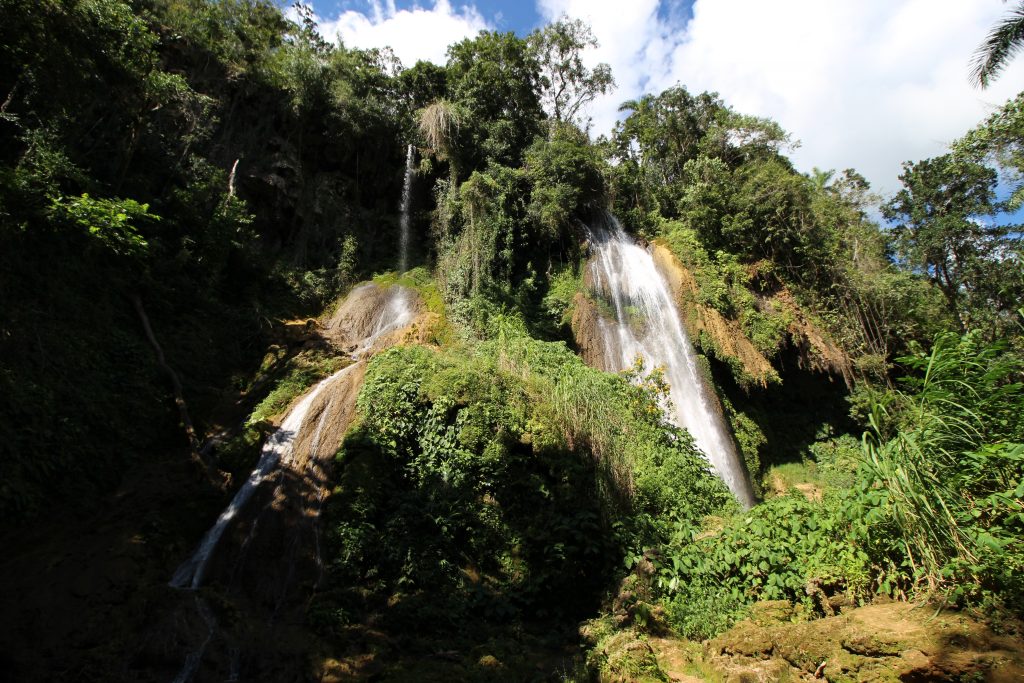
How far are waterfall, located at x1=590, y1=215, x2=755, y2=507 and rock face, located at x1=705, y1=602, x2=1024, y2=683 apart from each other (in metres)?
6.78

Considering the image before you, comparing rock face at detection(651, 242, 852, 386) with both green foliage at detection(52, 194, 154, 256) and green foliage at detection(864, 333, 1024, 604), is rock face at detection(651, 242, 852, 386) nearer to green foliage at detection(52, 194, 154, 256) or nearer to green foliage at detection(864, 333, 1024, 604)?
green foliage at detection(864, 333, 1024, 604)

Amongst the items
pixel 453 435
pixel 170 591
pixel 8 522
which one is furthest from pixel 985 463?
pixel 8 522

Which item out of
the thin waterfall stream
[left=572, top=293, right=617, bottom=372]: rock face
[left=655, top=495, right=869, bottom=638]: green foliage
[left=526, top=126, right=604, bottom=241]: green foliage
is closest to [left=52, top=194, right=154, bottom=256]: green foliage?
the thin waterfall stream

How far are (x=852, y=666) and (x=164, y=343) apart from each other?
12424 mm

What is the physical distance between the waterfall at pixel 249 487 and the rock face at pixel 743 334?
9.41 metres

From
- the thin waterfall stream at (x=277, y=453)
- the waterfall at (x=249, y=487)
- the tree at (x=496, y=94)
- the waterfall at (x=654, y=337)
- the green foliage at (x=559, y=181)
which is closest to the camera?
the thin waterfall stream at (x=277, y=453)

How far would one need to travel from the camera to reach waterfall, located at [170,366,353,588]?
6.48m

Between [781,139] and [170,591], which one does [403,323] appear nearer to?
[170,591]

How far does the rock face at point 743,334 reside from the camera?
1324cm

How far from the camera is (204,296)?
39.8 ft

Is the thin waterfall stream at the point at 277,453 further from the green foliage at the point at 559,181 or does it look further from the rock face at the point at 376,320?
the green foliage at the point at 559,181

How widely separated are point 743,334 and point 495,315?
7.01 metres

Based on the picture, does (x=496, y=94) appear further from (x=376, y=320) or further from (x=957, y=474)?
(x=957, y=474)

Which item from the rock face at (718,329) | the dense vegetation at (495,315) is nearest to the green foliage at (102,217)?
the dense vegetation at (495,315)
